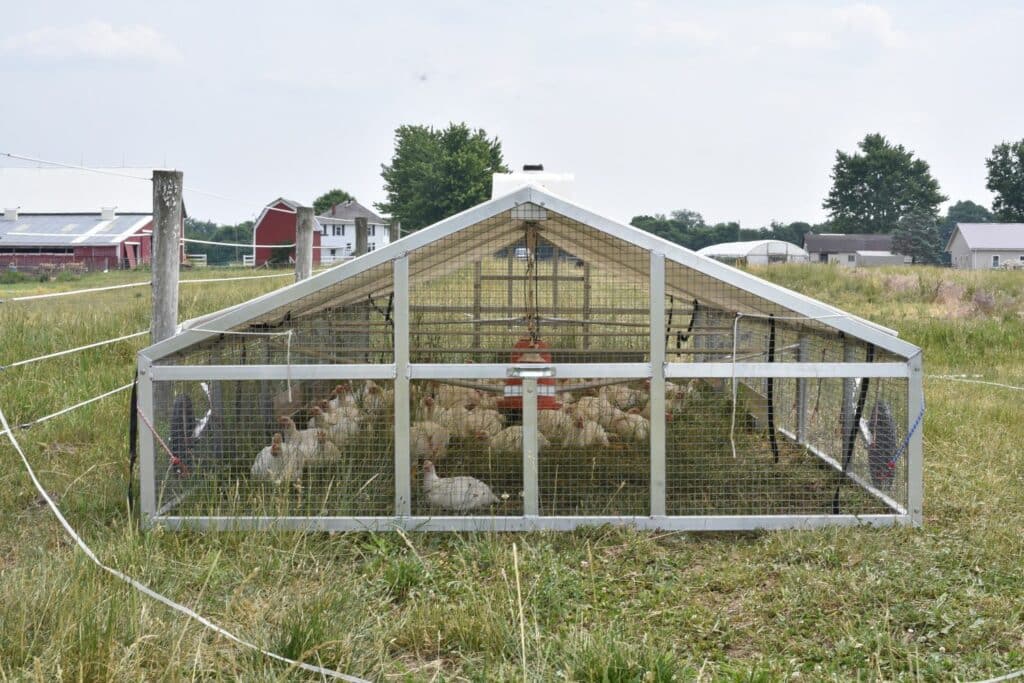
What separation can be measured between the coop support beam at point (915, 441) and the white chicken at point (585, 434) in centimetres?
171

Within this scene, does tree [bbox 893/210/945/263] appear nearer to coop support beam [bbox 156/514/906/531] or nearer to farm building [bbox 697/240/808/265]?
farm building [bbox 697/240/808/265]

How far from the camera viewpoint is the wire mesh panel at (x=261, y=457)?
485 centimetres

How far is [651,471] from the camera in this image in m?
4.82

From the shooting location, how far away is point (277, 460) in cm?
522

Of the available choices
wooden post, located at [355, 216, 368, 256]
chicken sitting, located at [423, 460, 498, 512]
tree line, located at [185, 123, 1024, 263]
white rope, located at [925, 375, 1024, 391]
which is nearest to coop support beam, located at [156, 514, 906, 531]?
chicken sitting, located at [423, 460, 498, 512]

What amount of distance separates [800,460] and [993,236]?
54.9m

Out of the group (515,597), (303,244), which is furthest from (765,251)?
(515,597)

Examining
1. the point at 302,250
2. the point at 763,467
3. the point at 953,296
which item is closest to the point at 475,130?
the point at 953,296

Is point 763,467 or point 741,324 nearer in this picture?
point 763,467

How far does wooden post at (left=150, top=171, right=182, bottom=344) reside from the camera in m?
5.84

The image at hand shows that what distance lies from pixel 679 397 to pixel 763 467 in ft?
2.73

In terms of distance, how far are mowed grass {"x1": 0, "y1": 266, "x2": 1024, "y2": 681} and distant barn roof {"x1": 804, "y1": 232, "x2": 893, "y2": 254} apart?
213 ft

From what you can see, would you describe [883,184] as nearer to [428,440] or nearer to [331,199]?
[331,199]

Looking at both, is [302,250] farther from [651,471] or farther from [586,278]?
[651,471]
